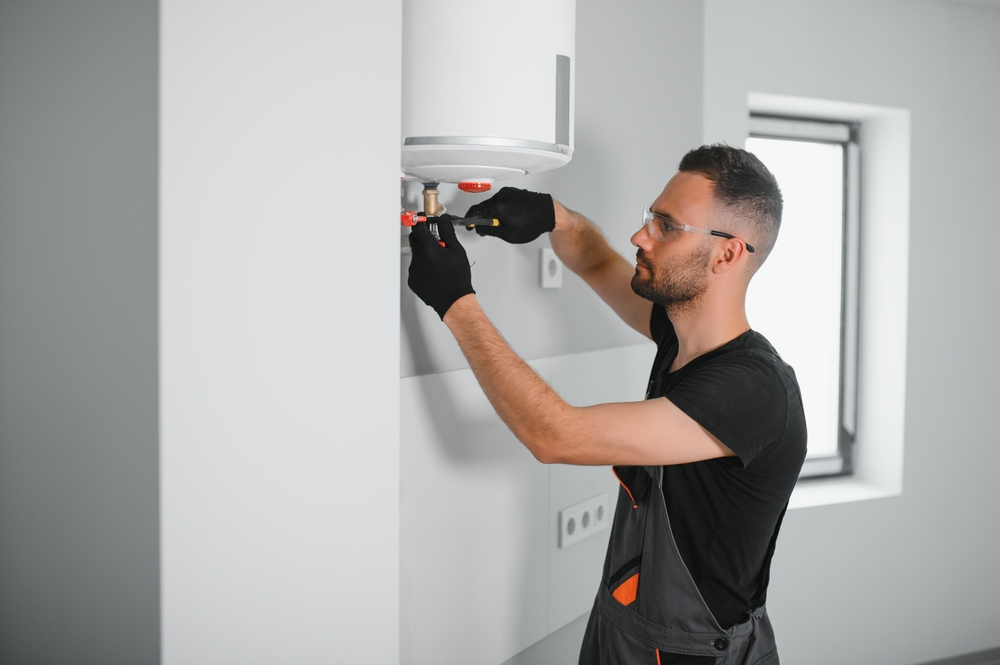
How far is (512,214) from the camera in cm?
138

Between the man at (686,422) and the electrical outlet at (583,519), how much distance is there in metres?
0.35

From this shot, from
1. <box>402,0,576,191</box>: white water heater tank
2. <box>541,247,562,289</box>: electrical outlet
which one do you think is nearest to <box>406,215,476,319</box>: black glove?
<box>402,0,576,191</box>: white water heater tank

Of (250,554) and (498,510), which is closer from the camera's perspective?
(250,554)

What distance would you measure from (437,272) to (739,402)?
0.52 meters

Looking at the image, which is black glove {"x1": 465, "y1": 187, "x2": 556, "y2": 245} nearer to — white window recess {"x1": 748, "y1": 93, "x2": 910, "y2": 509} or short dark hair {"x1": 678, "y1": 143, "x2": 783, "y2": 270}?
short dark hair {"x1": 678, "y1": 143, "x2": 783, "y2": 270}

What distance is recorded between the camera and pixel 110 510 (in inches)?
31.1

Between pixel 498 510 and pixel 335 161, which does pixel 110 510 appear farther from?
pixel 498 510

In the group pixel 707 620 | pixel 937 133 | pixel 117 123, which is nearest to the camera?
pixel 117 123

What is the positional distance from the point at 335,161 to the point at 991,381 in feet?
9.34

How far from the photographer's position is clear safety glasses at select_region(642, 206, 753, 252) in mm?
1312

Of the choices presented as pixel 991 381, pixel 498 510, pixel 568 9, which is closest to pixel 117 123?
pixel 568 9

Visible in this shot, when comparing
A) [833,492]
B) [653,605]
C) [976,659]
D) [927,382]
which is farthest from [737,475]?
[976,659]

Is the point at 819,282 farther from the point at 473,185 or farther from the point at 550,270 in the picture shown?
the point at 473,185

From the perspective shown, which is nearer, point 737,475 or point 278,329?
point 278,329
